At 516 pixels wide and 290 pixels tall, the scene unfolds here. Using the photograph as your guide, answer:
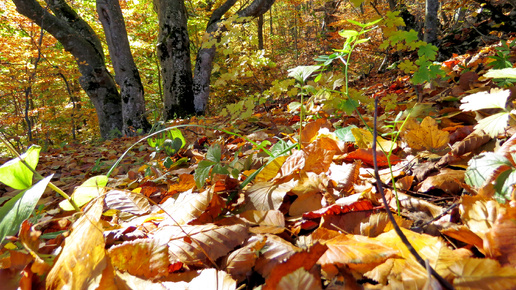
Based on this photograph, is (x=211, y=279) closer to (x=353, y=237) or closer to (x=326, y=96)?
(x=353, y=237)

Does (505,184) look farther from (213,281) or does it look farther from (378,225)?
(213,281)

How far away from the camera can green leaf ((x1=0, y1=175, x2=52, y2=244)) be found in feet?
1.52

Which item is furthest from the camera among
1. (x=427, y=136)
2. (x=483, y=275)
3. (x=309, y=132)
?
(x=309, y=132)

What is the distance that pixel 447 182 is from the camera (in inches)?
25.2

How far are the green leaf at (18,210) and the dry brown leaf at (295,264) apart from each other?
43 centimetres

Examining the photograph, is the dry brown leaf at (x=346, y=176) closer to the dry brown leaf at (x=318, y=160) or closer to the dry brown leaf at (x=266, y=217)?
the dry brown leaf at (x=318, y=160)

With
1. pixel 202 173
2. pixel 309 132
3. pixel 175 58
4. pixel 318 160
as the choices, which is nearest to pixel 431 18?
pixel 309 132

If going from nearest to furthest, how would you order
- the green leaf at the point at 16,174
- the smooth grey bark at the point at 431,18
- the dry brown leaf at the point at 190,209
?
the green leaf at the point at 16,174 < the dry brown leaf at the point at 190,209 < the smooth grey bark at the point at 431,18

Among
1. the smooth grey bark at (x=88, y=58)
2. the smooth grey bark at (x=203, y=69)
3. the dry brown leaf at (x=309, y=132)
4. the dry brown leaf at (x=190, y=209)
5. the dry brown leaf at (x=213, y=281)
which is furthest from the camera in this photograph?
the smooth grey bark at (x=203, y=69)

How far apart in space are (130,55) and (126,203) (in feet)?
16.2

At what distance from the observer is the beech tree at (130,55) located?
183 inches

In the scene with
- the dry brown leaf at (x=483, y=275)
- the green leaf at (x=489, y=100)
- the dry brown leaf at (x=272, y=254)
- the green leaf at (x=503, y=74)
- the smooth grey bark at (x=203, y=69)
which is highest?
the smooth grey bark at (x=203, y=69)

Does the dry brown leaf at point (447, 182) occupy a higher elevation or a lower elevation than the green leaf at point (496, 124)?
lower

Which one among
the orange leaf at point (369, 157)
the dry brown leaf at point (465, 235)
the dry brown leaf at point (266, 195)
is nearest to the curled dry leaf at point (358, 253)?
the dry brown leaf at point (465, 235)
